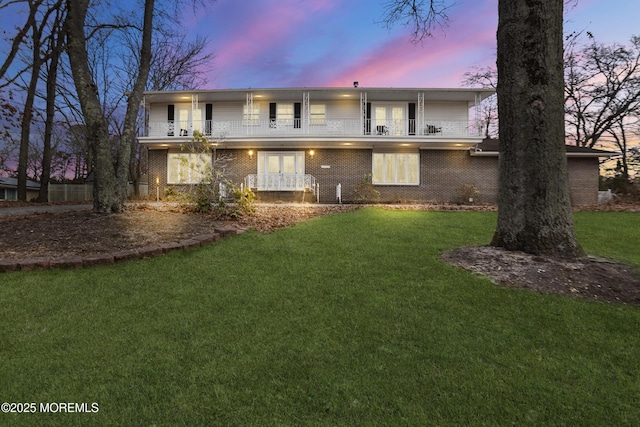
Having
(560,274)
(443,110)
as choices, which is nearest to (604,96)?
(443,110)

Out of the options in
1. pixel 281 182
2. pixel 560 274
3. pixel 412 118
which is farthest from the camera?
pixel 412 118

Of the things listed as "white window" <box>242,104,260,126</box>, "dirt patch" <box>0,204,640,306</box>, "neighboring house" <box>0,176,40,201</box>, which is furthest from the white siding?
"neighboring house" <box>0,176,40,201</box>

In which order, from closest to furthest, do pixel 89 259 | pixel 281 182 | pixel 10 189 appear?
pixel 89 259 → pixel 281 182 → pixel 10 189

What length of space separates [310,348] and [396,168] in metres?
15.3

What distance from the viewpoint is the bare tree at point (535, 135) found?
13.3 feet

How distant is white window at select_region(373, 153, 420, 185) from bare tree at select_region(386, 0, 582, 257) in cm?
1207

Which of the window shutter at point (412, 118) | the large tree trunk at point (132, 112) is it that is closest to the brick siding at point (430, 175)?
the window shutter at point (412, 118)

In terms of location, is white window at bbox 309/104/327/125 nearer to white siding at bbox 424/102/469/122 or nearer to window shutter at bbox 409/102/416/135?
window shutter at bbox 409/102/416/135

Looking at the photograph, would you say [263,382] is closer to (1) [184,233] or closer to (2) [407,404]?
(2) [407,404]

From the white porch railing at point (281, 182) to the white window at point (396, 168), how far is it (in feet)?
11.4

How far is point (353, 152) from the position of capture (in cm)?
1641

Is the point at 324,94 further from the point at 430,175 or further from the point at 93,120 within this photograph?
the point at 93,120

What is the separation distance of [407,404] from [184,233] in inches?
198

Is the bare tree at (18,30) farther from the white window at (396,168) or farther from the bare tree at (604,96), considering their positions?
the bare tree at (604,96)
